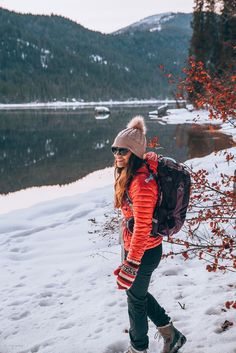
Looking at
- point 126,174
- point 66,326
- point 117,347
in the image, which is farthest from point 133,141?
point 66,326

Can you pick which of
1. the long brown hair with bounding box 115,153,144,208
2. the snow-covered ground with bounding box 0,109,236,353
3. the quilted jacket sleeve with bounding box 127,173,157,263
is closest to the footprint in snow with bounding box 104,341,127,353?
the snow-covered ground with bounding box 0,109,236,353

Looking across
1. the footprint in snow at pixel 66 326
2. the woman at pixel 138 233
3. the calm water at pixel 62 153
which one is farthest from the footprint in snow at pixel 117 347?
the calm water at pixel 62 153

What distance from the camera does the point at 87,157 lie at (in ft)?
75.9

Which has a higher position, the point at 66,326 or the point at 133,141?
the point at 133,141

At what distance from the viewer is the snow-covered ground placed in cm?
412

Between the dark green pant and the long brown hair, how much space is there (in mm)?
577

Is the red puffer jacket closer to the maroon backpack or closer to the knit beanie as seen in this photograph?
the maroon backpack

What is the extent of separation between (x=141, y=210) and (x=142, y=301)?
91cm

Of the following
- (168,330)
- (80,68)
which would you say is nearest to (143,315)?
(168,330)

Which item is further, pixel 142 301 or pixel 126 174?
pixel 142 301

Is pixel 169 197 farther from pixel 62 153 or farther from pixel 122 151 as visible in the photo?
pixel 62 153

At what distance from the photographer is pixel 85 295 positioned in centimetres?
540

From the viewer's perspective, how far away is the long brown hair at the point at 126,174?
3199 mm

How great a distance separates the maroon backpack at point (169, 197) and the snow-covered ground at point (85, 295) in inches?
53.7
